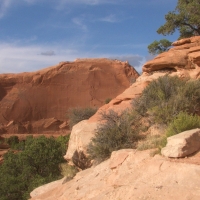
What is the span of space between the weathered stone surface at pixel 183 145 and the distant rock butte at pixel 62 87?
30.9 metres

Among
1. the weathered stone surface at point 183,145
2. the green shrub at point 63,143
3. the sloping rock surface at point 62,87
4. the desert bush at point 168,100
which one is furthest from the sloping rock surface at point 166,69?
the sloping rock surface at point 62,87

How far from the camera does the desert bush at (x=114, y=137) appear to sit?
872 centimetres

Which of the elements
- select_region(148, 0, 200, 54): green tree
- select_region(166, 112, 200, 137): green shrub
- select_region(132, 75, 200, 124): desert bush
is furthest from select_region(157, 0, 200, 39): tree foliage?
select_region(166, 112, 200, 137): green shrub

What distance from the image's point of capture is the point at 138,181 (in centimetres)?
553

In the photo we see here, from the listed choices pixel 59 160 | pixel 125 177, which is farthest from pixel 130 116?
pixel 59 160

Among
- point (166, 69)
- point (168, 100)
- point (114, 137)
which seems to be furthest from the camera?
point (166, 69)

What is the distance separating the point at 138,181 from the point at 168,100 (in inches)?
171

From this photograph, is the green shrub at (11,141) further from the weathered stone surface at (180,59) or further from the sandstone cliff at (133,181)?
the sandstone cliff at (133,181)

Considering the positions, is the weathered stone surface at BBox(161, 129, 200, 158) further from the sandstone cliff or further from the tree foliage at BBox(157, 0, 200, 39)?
the tree foliage at BBox(157, 0, 200, 39)

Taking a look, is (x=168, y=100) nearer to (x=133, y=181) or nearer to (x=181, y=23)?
(x=133, y=181)

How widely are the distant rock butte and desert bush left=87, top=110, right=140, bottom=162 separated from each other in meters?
27.2

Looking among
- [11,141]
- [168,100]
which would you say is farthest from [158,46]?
[11,141]

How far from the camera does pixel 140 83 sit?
1299 cm

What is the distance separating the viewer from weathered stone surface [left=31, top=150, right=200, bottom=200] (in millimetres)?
4909
